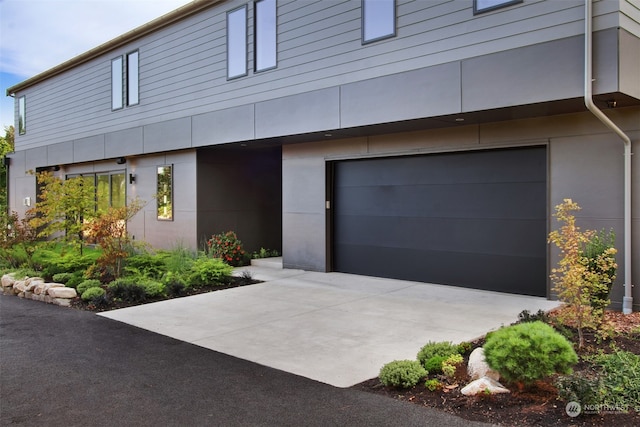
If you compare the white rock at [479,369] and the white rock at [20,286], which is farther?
the white rock at [20,286]

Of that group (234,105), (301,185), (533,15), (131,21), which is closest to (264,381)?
(533,15)

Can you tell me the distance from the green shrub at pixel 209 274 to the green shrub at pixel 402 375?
5695 mm

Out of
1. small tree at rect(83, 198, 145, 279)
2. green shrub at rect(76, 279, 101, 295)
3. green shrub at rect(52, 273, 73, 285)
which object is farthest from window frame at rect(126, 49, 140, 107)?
green shrub at rect(76, 279, 101, 295)

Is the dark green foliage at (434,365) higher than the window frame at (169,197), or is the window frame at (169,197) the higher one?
the window frame at (169,197)

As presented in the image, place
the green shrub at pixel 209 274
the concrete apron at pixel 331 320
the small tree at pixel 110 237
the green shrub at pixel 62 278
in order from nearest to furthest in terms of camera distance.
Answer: the concrete apron at pixel 331 320 → the small tree at pixel 110 237 → the green shrub at pixel 62 278 → the green shrub at pixel 209 274

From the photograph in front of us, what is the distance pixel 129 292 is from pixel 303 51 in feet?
17.8

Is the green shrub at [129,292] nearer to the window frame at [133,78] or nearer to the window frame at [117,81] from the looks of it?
the window frame at [133,78]

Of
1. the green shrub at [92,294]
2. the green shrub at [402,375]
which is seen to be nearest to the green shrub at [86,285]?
the green shrub at [92,294]

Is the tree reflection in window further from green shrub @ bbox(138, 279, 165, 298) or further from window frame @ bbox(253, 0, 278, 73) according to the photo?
green shrub @ bbox(138, 279, 165, 298)

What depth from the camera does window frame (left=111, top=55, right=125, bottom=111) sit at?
14.7 metres

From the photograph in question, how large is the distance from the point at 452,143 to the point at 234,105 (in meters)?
4.93

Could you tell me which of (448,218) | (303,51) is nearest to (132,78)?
(303,51)

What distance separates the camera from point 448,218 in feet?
29.6

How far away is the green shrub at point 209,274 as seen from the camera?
940 cm
